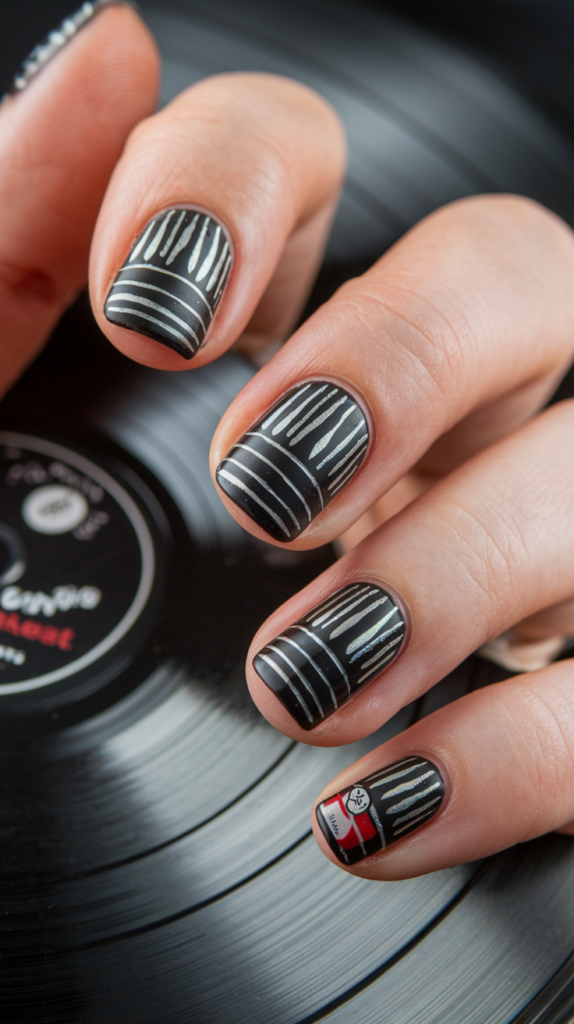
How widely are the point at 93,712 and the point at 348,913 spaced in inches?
10.6

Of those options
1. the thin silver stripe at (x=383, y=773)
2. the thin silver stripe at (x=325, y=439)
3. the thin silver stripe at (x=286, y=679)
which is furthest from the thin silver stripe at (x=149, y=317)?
the thin silver stripe at (x=383, y=773)

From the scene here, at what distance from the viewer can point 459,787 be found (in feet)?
1.76

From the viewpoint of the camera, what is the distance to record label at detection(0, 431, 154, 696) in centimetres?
73

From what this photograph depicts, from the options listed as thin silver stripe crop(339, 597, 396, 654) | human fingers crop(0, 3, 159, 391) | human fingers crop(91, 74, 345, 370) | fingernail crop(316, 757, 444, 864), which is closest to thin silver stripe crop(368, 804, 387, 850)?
fingernail crop(316, 757, 444, 864)

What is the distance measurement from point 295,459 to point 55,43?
1.77 ft

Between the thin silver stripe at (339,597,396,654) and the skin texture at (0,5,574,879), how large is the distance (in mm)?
19

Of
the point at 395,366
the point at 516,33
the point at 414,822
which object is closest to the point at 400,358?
the point at 395,366

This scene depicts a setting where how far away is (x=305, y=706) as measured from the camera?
19.7 inches

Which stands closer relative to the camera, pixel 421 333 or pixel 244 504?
pixel 244 504

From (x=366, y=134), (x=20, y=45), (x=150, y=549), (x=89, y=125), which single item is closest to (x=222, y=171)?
(x=89, y=125)

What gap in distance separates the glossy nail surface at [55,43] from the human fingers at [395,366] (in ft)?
1.23

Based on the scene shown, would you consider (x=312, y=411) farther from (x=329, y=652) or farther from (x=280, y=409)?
(x=329, y=652)

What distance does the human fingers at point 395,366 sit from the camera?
1.64ft

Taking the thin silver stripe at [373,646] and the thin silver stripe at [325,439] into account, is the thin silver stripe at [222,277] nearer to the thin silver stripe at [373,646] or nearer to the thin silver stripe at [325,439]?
the thin silver stripe at [325,439]
